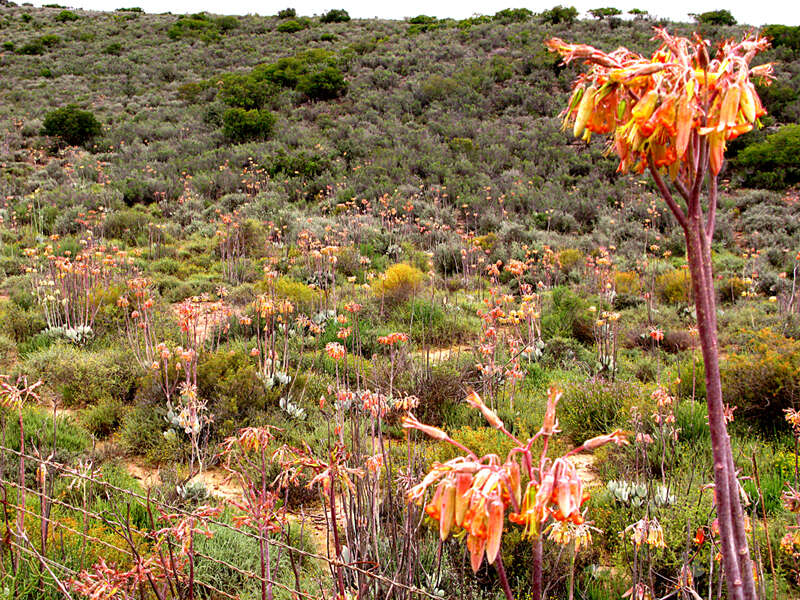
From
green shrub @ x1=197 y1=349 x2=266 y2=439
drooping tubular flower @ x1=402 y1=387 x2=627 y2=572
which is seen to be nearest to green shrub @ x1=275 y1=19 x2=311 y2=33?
green shrub @ x1=197 y1=349 x2=266 y2=439

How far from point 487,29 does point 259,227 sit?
68.3ft

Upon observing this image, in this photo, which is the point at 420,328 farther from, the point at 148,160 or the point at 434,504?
the point at 148,160

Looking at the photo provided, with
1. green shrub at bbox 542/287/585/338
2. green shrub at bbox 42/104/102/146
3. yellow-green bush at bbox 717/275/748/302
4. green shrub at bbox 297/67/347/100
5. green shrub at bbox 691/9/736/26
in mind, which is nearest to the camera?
green shrub at bbox 542/287/585/338

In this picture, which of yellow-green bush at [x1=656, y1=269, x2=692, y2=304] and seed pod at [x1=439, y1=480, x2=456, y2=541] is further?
yellow-green bush at [x1=656, y1=269, x2=692, y2=304]

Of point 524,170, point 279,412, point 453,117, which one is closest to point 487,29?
point 453,117

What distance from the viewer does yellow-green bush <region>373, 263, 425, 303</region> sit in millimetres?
7352

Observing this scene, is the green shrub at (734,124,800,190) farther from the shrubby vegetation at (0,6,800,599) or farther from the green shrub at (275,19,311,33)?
the green shrub at (275,19,311,33)

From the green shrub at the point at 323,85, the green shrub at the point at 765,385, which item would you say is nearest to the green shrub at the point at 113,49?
the green shrub at the point at 323,85

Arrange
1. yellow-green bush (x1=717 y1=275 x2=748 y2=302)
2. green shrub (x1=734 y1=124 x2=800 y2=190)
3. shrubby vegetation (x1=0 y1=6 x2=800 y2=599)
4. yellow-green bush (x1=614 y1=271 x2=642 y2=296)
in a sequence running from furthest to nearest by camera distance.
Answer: green shrub (x1=734 y1=124 x2=800 y2=190) → yellow-green bush (x1=614 y1=271 x2=642 y2=296) → yellow-green bush (x1=717 y1=275 x2=748 y2=302) → shrubby vegetation (x1=0 y1=6 x2=800 y2=599)

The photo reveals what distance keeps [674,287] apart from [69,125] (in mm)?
17980

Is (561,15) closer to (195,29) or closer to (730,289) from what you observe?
(195,29)

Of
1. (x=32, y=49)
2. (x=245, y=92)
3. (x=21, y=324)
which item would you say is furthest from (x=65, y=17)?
(x=21, y=324)

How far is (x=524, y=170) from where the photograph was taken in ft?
49.1

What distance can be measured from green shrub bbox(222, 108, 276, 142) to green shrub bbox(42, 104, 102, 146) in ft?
14.2
